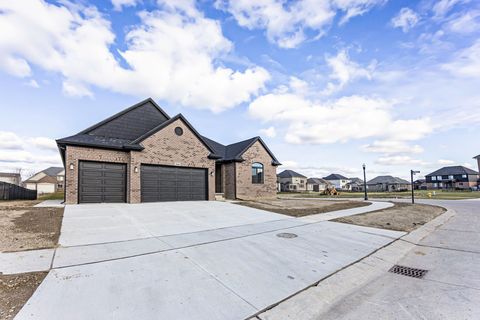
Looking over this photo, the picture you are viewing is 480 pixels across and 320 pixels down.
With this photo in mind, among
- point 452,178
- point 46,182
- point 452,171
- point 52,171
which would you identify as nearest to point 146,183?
point 46,182

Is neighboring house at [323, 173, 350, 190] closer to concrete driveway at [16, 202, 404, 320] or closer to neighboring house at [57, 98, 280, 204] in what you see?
neighboring house at [57, 98, 280, 204]

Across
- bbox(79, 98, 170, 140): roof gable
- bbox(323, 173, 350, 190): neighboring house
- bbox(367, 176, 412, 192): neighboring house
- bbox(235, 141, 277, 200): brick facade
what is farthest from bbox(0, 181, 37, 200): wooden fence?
bbox(323, 173, 350, 190): neighboring house

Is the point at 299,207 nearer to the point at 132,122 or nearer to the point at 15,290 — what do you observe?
the point at 15,290

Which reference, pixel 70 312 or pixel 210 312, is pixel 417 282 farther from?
pixel 70 312

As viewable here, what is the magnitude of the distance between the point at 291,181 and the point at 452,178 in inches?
2037

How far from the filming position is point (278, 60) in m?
13.0

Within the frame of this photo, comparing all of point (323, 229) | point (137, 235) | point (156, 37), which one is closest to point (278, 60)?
point (156, 37)

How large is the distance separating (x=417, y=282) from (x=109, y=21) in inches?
541

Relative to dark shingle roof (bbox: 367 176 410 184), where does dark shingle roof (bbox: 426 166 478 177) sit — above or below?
above

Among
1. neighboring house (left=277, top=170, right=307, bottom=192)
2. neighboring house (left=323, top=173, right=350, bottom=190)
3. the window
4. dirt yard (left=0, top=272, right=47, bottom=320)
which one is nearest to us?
dirt yard (left=0, top=272, right=47, bottom=320)

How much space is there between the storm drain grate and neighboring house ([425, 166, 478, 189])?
81557mm

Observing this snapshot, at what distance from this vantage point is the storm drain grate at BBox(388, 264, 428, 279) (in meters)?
4.44

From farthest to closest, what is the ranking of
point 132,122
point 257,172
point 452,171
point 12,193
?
1. point 452,171
2. point 257,172
3. point 12,193
4. point 132,122

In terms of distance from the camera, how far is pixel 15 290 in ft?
10.9
